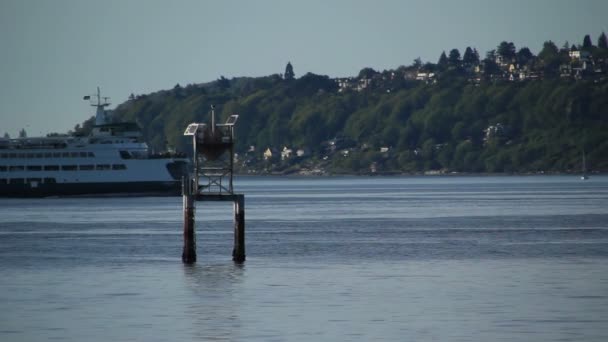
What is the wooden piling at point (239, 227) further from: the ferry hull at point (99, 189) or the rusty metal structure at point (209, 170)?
the ferry hull at point (99, 189)

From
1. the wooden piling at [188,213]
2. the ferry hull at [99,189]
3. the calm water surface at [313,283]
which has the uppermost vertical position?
the wooden piling at [188,213]

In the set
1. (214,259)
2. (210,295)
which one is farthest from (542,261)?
(210,295)

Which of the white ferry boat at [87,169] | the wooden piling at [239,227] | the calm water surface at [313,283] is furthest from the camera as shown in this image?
the white ferry boat at [87,169]

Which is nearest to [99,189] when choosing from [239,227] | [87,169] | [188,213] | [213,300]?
[87,169]

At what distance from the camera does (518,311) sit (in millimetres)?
42406

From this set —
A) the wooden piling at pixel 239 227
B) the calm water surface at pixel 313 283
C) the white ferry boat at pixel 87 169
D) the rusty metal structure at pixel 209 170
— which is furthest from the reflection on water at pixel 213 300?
the white ferry boat at pixel 87 169

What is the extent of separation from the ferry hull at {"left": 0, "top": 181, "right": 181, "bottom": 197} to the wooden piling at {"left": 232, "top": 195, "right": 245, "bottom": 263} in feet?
324

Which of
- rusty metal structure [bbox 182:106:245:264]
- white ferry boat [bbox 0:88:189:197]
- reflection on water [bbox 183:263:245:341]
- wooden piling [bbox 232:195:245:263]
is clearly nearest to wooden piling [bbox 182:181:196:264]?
rusty metal structure [bbox 182:106:245:264]

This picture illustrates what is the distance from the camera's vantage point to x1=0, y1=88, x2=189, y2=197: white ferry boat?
158 metres

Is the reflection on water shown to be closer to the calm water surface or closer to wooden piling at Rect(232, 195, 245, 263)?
the calm water surface

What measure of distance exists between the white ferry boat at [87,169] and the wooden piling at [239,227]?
97922mm

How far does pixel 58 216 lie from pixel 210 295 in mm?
69544

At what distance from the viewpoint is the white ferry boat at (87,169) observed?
158 meters

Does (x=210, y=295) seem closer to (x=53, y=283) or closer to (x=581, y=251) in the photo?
(x=53, y=283)
